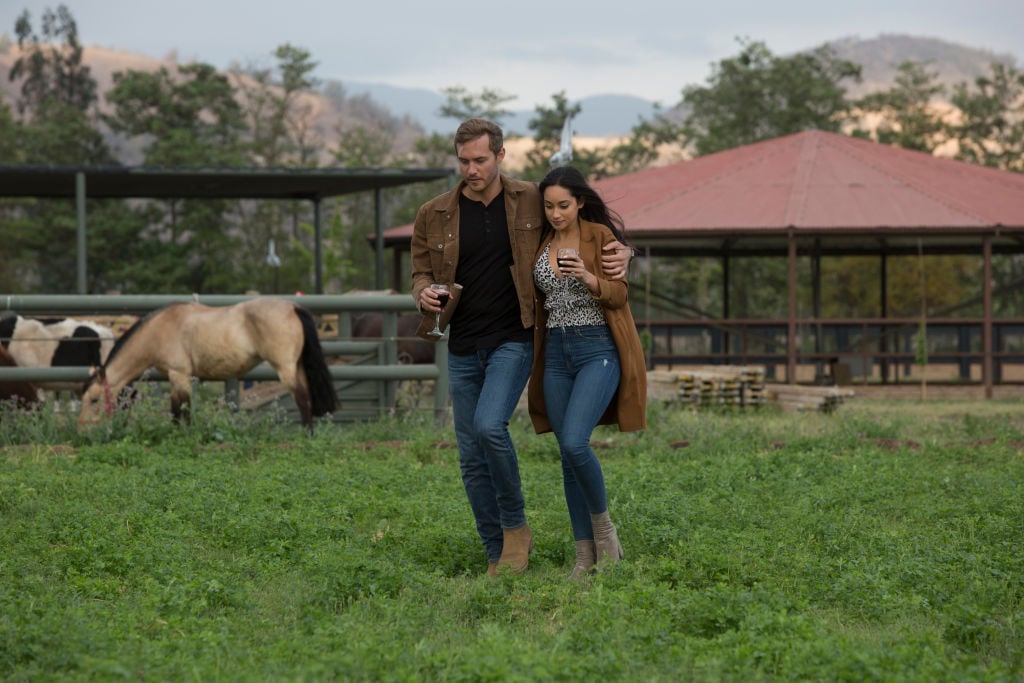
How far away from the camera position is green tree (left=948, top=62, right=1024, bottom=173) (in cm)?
4456

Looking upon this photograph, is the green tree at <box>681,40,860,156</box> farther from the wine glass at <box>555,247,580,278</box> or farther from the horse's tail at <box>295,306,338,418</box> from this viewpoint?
the wine glass at <box>555,247,580,278</box>

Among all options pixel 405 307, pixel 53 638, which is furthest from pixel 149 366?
pixel 53 638

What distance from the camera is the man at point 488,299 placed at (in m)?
6.07

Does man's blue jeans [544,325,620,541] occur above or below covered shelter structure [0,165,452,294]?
below

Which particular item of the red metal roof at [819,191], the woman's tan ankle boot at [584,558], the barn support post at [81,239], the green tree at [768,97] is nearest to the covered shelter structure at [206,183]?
the barn support post at [81,239]

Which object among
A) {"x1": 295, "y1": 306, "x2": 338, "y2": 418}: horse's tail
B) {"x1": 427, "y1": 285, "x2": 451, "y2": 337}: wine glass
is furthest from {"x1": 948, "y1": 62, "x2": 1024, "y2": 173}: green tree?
{"x1": 427, "y1": 285, "x2": 451, "y2": 337}: wine glass

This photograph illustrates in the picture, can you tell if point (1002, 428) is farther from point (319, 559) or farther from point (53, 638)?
point (53, 638)

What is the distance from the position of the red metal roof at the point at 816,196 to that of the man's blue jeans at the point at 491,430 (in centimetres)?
1531

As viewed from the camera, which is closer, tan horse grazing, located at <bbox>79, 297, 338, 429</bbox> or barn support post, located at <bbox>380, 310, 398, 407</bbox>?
tan horse grazing, located at <bbox>79, 297, 338, 429</bbox>

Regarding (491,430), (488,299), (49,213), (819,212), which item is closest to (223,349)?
(488,299)

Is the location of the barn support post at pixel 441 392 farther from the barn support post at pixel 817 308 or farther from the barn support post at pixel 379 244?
the barn support post at pixel 817 308

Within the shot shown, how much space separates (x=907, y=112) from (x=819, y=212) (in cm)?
2898

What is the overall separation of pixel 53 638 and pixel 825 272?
36714 mm

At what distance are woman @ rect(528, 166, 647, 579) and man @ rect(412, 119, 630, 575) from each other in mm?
102
